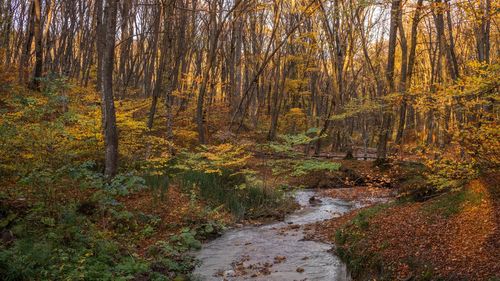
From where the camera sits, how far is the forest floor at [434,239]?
529 cm

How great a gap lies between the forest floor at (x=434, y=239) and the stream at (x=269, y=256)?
0.47 meters

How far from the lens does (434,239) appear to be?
6137 mm

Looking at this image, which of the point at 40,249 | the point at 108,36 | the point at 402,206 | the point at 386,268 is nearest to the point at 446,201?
the point at 402,206

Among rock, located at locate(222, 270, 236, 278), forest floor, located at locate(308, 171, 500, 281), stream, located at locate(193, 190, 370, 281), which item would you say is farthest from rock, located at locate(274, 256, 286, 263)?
forest floor, located at locate(308, 171, 500, 281)

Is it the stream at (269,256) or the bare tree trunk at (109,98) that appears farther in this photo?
the bare tree trunk at (109,98)

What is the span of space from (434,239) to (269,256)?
11.3 ft

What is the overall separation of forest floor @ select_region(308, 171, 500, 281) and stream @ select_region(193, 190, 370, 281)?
47 centimetres

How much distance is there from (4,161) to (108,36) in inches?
161

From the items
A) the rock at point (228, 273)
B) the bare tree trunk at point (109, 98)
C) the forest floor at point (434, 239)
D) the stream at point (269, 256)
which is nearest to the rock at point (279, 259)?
the stream at point (269, 256)

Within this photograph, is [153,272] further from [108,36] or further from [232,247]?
[108,36]

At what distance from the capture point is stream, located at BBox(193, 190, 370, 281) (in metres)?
7.26

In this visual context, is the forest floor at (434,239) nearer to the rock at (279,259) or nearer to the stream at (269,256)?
the stream at (269,256)

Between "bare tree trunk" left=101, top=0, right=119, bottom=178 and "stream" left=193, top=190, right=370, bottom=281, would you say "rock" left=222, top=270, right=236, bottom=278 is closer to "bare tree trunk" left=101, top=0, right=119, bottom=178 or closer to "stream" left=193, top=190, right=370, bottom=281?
"stream" left=193, top=190, right=370, bottom=281

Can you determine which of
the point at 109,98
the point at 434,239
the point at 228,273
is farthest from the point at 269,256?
the point at 109,98
